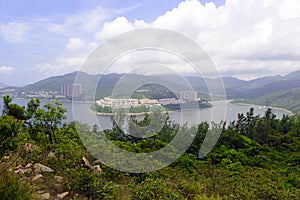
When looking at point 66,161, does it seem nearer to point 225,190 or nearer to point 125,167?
point 125,167

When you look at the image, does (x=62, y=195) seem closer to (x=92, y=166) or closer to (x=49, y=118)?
(x=92, y=166)

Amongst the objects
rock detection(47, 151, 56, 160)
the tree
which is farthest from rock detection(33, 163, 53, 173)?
the tree

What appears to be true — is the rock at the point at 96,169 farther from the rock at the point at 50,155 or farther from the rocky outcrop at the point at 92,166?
the rock at the point at 50,155

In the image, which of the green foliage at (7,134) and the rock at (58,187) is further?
the rock at (58,187)

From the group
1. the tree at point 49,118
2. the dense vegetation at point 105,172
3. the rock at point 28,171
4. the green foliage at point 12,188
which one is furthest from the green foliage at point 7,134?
the tree at point 49,118

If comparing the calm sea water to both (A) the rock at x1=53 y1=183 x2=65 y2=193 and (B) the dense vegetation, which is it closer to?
(B) the dense vegetation

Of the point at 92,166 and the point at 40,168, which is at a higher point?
the point at 40,168

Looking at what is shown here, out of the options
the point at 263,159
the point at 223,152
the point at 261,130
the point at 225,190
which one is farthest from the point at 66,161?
the point at 261,130

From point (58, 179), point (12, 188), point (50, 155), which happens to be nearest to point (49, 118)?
point (50, 155)
